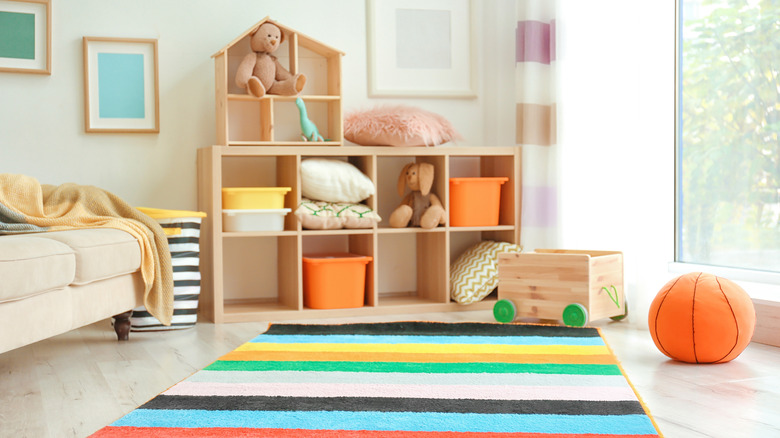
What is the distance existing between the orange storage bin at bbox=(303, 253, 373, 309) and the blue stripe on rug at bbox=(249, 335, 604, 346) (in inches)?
23.4

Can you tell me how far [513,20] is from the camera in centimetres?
352

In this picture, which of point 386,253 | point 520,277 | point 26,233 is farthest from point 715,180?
point 26,233

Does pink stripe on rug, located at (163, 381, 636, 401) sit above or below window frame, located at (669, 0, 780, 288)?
below

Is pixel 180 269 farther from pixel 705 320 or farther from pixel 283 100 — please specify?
pixel 705 320

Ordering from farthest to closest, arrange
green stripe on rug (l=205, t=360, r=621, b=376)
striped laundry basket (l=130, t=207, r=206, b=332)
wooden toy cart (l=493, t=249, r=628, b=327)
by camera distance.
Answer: striped laundry basket (l=130, t=207, r=206, b=332) < wooden toy cart (l=493, t=249, r=628, b=327) < green stripe on rug (l=205, t=360, r=621, b=376)

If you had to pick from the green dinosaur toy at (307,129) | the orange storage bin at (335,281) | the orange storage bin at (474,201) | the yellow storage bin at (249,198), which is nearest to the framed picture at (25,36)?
the yellow storage bin at (249,198)

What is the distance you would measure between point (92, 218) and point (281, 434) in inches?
53.3

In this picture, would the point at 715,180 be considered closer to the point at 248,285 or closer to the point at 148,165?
the point at 248,285

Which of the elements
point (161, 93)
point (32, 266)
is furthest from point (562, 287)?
point (161, 93)

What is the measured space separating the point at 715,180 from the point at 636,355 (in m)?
0.96

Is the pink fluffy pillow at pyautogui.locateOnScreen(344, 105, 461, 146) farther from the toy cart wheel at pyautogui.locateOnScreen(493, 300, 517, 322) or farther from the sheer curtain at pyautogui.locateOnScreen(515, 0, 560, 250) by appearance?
the toy cart wheel at pyautogui.locateOnScreen(493, 300, 517, 322)

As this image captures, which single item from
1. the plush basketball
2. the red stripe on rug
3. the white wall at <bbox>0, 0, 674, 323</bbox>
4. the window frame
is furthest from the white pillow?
the red stripe on rug

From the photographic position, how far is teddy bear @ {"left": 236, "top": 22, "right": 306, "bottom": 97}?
10.0 ft

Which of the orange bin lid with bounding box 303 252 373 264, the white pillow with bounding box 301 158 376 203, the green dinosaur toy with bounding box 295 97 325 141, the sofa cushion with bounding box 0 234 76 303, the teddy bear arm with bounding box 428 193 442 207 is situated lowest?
the orange bin lid with bounding box 303 252 373 264
